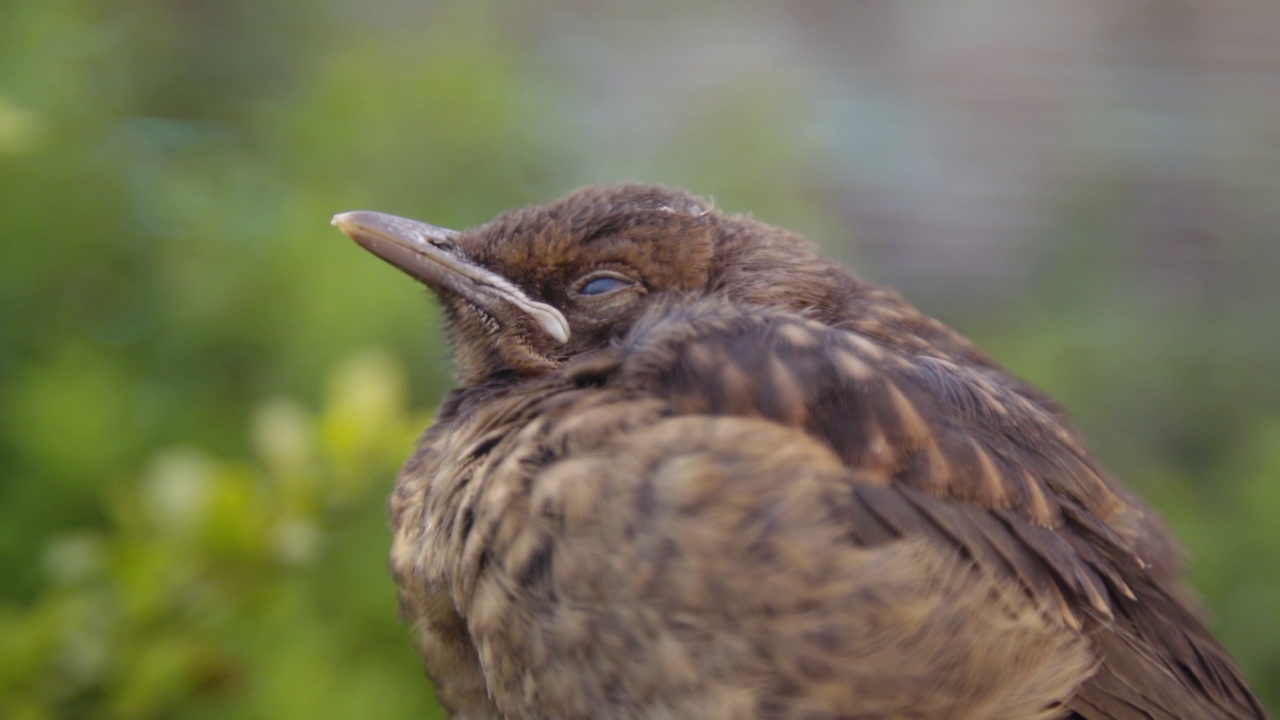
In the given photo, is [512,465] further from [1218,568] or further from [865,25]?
[865,25]

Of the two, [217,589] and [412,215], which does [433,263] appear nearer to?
[217,589]

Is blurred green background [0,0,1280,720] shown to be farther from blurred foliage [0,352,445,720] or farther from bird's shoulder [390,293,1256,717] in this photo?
bird's shoulder [390,293,1256,717]

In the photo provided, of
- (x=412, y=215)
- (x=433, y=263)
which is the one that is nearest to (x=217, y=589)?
(x=433, y=263)

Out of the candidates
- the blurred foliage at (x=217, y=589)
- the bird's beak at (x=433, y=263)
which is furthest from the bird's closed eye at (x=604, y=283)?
the blurred foliage at (x=217, y=589)

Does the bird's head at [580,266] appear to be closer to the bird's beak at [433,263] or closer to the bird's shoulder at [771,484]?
the bird's beak at [433,263]

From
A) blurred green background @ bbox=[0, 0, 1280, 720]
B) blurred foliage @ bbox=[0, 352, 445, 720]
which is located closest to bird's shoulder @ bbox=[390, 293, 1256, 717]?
blurred foliage @ bbox=[0, 352, 445, 720]

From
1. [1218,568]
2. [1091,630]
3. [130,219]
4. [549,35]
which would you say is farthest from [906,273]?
[1091,630]

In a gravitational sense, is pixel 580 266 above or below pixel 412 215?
above
